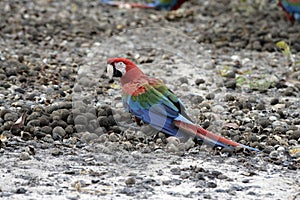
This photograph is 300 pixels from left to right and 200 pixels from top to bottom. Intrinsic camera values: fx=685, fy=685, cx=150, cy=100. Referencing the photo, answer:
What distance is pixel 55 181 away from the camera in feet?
10.9

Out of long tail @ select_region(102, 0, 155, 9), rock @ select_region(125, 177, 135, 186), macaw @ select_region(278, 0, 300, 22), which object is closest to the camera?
rock @ select_region(125, 177, 135, 186)

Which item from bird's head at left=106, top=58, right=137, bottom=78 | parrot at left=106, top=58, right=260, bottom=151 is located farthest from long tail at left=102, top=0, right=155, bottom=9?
parrot at left=106, top=58, right=260, bottom=151

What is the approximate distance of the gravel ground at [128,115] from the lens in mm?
3371

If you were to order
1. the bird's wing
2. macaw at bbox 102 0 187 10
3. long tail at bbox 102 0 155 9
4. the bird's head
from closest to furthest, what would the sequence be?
the bird's wing < the bird's head < macaw at bbox 102 0 187 10 < long tail at bbox 102 0 155 9

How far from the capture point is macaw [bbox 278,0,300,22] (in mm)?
6434

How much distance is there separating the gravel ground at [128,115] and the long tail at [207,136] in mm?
45

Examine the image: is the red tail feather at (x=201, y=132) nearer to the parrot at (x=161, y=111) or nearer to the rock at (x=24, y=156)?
the parrot at (x=161, y=111)

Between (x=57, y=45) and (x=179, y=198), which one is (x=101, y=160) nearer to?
(x=179, y=198)

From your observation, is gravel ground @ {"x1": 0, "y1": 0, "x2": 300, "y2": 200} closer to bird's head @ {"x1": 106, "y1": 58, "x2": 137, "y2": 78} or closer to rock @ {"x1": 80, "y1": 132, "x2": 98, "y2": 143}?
rock @ {"x1": 80, "y1": 132, "x2": 98, "y2": 143}

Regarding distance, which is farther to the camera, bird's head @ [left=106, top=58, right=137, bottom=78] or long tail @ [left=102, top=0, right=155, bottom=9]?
long tail @ [left=102, top=0, right=155, bottom=9]

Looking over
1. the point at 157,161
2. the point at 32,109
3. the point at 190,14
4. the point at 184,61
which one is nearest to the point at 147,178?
the point at 157,161

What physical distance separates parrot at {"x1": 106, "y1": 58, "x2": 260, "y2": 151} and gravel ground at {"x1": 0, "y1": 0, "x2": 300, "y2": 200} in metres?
0.06

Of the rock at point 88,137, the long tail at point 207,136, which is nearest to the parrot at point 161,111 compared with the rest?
the long tail at point 207,136

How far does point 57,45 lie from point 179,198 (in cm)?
320
